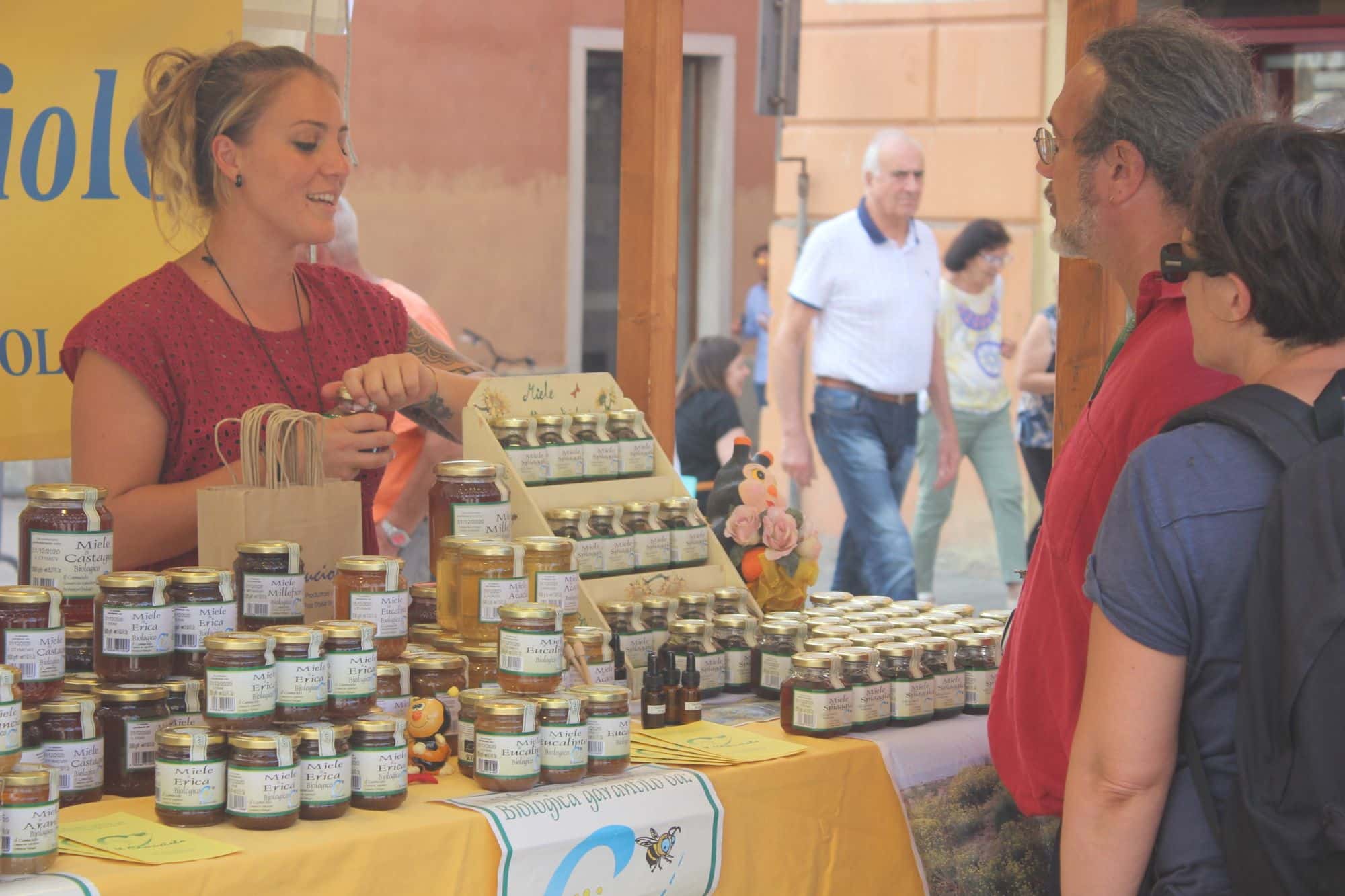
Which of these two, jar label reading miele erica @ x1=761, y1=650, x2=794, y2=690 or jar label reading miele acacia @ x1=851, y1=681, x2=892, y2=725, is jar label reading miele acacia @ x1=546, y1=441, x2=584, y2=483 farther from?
jar label reading miele acacia @ x1=851, y1=681, x2=892, y2=725

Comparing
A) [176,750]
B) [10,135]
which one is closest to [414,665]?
[176,750]

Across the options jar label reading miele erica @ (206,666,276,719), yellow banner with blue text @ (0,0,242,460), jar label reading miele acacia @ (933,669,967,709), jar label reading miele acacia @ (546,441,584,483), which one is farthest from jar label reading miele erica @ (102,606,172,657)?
yellow banner with blue text @ (0,0,242,460)

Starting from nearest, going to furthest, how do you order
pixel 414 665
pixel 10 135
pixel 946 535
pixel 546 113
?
pixel 414 665, pixel 10 135, pixel 946 535, pixel 546 113

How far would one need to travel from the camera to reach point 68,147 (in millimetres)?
3531

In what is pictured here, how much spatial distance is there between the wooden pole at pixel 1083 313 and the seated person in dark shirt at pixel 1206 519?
1672mm

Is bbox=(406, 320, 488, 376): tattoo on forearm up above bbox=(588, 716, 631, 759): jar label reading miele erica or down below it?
above

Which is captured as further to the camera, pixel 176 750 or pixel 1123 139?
pixel 1123 139

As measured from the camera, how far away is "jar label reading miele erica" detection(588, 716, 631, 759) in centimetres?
206

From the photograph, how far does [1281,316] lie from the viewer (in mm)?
1633

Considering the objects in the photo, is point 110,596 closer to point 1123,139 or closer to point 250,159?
point 250,159

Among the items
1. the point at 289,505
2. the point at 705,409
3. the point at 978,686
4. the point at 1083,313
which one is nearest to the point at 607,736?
the point at 289,505

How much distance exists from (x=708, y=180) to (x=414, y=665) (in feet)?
34.3

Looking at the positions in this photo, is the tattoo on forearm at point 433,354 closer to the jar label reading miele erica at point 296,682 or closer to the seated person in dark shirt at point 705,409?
the jar label reading miele erica at point 296,682

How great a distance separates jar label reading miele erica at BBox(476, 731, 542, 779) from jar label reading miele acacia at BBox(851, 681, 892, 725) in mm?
592
